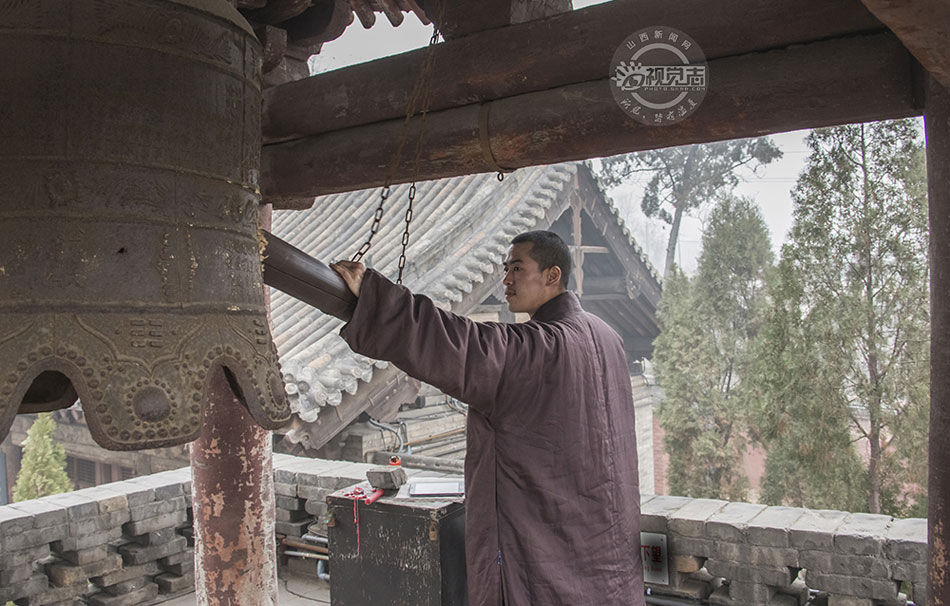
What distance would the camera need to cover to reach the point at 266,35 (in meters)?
2.71

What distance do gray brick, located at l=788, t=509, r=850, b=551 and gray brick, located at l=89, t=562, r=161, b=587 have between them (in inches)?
145

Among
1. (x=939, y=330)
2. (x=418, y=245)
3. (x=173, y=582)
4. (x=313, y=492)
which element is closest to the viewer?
(x=939, y=330)

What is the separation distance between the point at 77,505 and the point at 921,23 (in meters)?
4.59

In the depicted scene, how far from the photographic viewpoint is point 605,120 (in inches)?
81.0

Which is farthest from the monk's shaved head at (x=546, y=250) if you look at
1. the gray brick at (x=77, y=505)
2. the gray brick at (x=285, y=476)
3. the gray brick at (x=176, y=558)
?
the gray brick at (x=176, y=558)

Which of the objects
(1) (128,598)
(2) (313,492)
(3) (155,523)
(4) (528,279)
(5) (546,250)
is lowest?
(1) (128,598)

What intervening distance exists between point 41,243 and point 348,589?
2584mm

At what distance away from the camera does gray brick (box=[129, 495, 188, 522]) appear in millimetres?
4574

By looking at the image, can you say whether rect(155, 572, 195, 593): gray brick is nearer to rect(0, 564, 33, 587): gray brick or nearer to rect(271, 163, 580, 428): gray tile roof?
rect(0, 564, 33, 587): gray brick

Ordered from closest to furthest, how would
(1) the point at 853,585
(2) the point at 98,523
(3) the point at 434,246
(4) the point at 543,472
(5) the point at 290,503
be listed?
(4) the point at 543,472
(1) the point at 853,585
(2) the point at 98,523
(5) the point at 290,503
(3) the point at 434,246

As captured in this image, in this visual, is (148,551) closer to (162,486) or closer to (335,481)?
(162,486)

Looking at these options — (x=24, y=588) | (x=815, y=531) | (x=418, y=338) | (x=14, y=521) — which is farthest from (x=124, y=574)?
(x=815, y=531)

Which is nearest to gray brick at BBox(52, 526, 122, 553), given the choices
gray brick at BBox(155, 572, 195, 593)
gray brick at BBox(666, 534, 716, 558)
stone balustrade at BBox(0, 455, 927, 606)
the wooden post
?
stone balustrade at BBox(0, 455, 927, 606)

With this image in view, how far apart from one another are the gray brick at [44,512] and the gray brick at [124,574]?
17.7 inches
